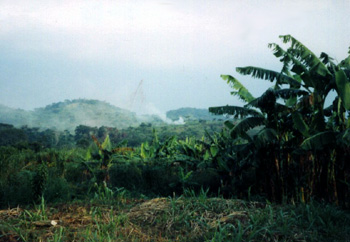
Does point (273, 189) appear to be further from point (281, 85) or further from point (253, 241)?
point (253, 241)

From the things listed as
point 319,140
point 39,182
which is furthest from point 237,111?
point 39,182

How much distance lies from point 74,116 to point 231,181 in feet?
220

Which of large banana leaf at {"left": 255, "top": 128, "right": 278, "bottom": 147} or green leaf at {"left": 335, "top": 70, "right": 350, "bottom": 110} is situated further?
large banana leaf at {"left": 255, "top": 128, "right": 278, "bottom": 147}

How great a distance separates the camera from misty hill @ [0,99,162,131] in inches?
2771

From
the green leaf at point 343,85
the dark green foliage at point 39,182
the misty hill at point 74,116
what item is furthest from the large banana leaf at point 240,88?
the misty hill at point 74,116

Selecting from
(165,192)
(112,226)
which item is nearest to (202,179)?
(165,192)

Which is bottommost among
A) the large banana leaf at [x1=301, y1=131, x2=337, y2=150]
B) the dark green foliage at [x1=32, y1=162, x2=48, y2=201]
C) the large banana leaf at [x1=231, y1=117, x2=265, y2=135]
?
the dark green foliage at [x1=32, y1=162, x2=48, y2=201]

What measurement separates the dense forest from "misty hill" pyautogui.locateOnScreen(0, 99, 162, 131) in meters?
57.9

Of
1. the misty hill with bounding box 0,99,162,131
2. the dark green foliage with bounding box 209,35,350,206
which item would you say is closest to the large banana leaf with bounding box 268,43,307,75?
the dark green foliage with bounding box 209,35,350,206

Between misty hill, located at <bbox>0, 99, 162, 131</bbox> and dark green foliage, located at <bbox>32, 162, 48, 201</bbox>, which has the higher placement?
misty hill, located at <bbox>0, 99, 162, 131</bbox>

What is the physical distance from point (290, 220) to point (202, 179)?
570 centimetres

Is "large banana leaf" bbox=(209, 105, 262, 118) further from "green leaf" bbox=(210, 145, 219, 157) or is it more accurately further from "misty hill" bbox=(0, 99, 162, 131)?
"misty hill" bbox=(0, 99, 162, 131)

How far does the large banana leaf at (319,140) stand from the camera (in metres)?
7.04

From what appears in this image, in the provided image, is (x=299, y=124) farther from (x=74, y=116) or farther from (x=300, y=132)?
(x=74, y=116)
